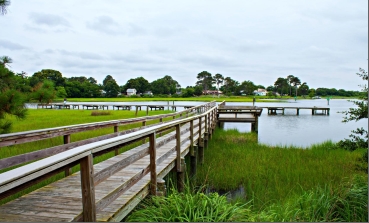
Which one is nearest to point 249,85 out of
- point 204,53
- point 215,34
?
point 204,53

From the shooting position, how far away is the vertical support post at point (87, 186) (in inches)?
94.4

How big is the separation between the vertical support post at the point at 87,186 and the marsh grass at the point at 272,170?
324 cm

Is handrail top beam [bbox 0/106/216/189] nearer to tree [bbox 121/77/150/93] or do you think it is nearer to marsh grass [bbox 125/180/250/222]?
marsh grass [bbox 125/180/250/222]

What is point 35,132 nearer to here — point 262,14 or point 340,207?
point 340,207

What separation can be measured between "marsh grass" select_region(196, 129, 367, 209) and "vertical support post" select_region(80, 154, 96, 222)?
3238 millimetres

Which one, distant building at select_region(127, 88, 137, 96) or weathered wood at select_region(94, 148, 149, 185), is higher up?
distant building at select_region(127, 88, 137, 96)

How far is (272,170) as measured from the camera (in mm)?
8625

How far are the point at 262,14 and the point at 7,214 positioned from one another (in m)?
8.51

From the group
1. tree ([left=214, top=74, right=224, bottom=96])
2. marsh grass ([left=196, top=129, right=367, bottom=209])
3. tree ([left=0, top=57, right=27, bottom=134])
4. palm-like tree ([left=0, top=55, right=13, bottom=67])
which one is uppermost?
A: tree ([left=214, top=74, right=224, bottom=96])

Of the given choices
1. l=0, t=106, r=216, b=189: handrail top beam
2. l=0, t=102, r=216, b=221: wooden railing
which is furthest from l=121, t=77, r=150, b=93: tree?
l=0, t=106, r=216, b=189: handrail top beam

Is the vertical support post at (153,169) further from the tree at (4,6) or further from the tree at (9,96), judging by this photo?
the tree at (4,6)

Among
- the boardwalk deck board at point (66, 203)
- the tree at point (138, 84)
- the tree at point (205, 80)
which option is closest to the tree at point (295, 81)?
the tree at point (205, 80)

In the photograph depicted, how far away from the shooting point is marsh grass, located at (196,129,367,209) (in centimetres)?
694

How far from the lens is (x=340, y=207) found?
4.86 metres
